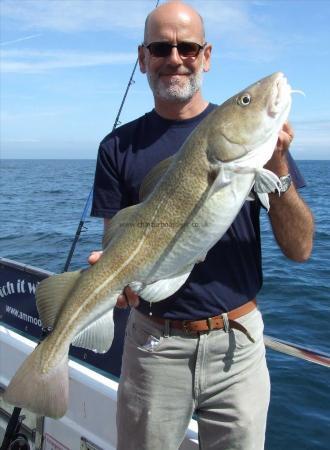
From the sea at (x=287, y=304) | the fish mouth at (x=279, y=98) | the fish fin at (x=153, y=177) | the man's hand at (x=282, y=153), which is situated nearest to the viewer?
the fish mouth at (x=279, y=98)

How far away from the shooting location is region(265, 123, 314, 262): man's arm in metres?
2.72

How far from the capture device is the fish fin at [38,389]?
277 cm

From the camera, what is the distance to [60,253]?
1491 centimetres

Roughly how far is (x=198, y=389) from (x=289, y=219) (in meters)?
1.18

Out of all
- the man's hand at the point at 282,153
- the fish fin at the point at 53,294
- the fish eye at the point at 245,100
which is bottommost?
the fish fin at the point at 53,294

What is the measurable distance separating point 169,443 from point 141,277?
45.0 inches

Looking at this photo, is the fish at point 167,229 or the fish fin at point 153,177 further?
the fish fin at point 153,177

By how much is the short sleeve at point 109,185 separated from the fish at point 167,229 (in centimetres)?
37

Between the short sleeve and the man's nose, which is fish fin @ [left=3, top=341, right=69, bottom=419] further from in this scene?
the man's nose

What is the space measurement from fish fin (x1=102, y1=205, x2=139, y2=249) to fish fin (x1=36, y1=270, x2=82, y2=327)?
282 millimetres

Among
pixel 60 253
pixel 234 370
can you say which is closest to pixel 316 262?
pixel 60 253

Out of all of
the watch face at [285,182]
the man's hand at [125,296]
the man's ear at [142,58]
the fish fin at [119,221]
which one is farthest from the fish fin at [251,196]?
the man's ear at [142,58]

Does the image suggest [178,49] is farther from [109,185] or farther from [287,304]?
[287,304]

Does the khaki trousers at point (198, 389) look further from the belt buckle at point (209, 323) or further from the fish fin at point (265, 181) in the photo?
the fish fin at point (265, 181)
